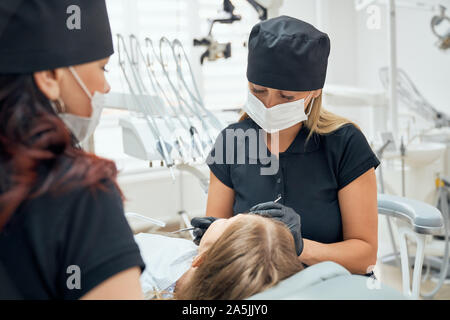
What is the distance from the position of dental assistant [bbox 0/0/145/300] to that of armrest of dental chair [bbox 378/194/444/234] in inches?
36.0

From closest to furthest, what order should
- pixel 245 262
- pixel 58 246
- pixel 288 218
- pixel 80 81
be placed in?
pixel 58 246
pixel 80 81
pixel 245 262
pixel 288 218

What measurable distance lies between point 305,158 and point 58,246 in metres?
0.86

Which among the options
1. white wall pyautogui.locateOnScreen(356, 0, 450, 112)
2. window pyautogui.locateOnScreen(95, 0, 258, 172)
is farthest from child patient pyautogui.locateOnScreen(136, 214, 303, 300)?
white wall pyautogui.locateOnScreen(356, 0, 450, 112)

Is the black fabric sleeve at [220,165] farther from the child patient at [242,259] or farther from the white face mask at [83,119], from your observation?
the white face mask at [83,119]

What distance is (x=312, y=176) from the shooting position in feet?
4.13

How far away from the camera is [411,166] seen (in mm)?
2512

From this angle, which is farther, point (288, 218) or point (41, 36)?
point (288, 218)

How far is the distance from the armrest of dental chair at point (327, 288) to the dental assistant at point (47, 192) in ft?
0.82

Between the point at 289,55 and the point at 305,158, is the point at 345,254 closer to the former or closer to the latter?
the point at 305,158

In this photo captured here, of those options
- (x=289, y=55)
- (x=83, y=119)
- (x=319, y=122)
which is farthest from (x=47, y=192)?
(x=319, y=122)

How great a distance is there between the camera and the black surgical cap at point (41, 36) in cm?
56

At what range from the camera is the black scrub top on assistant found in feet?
1.76

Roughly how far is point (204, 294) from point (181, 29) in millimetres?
2783
